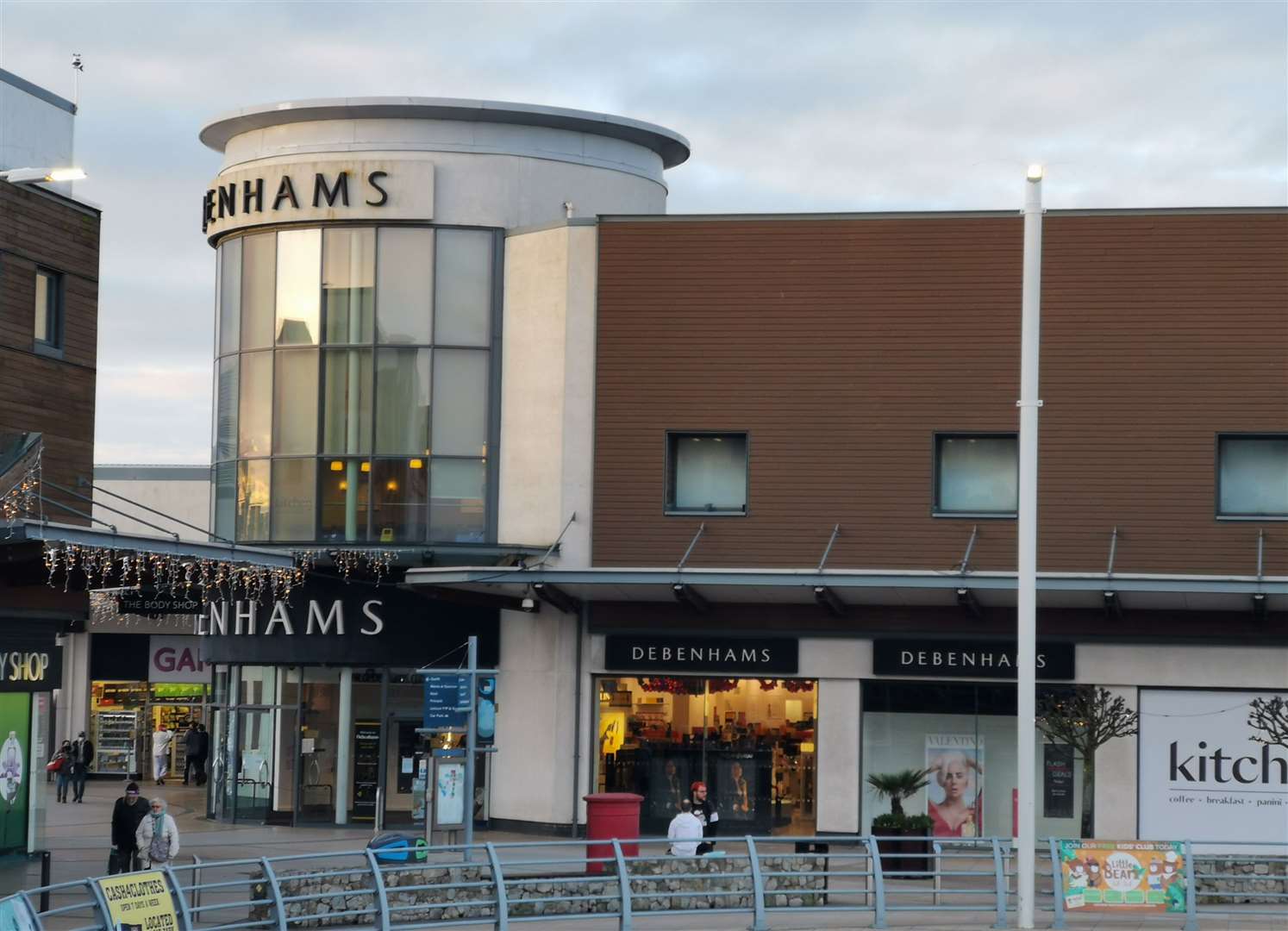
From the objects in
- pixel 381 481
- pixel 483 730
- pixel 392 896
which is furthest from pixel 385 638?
pixel 392 896

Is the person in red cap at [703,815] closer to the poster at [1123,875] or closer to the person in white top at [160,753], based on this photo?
the poster at [1123,875]

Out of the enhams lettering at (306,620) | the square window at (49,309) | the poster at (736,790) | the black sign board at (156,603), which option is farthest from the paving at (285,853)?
the square window at (49,309)

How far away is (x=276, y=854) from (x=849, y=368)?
41.1 feet

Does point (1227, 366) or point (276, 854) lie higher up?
point (1227, 366)

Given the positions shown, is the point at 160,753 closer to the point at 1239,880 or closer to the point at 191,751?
the point at 191,751

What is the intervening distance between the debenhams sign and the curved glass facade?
377 millimetres

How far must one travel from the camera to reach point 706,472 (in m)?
34.2

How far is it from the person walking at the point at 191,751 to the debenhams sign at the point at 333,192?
15583mm

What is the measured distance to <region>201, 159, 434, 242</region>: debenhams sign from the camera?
3522cm

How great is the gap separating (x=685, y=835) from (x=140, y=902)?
9414mm

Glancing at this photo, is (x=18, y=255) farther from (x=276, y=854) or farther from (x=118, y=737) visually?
(x=118, y=737)

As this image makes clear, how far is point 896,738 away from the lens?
33531mm

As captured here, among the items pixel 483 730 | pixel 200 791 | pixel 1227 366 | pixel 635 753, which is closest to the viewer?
pixel 483 730

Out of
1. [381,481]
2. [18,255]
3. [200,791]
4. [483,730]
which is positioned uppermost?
[18,255]
